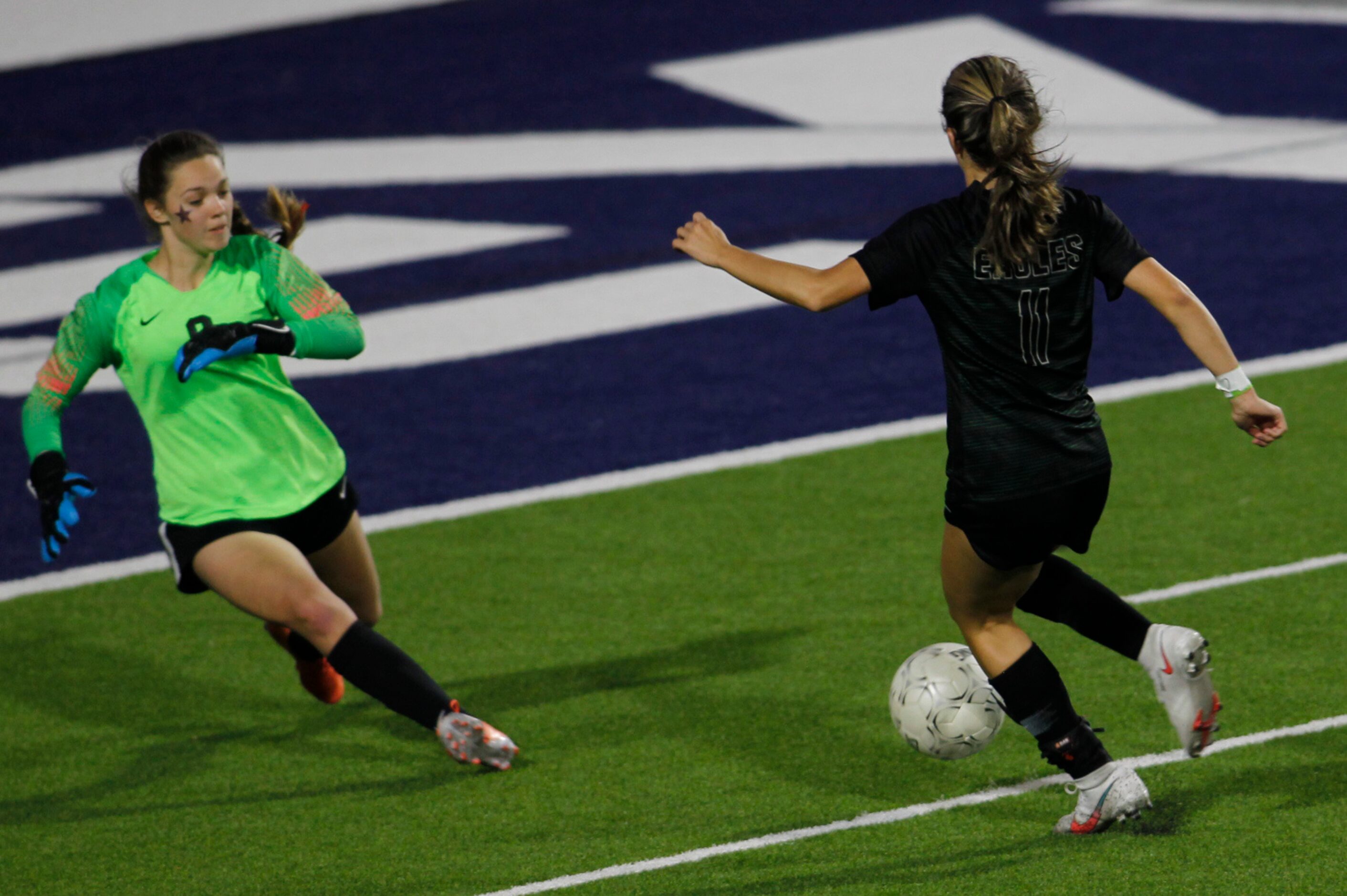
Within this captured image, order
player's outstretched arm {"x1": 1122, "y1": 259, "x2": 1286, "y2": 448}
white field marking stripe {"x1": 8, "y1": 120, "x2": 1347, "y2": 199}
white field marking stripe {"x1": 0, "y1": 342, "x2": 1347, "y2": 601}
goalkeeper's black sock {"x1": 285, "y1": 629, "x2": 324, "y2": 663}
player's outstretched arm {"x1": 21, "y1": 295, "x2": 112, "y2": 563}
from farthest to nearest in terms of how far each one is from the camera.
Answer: white field marking stripe {"x1": 8, "y1": 120, "x2": 1347, "y2": 199}, white field marking stripe {"x1": 0, "y1": 342, "x2": 1347, "y2": 601}, goalkeeper's black sock {"x1": 285, "y1": 629, "x2": 324, "y2": 663}, player's outstretched arm {"x1": 21, "y1": 295, "x2": 112, "y2": 563}, player's outstretched arm {"x1": 1122, "y1": 259, "x2": 1286, "y2": 448}

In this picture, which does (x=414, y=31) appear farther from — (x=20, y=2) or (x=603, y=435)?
(x=603, y=435)

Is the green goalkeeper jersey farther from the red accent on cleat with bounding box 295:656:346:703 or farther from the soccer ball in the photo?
the soccer ball

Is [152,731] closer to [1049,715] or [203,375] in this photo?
[203,375]

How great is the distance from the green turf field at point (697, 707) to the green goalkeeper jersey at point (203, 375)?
3.28 feet

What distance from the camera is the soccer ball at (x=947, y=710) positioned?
5336mm

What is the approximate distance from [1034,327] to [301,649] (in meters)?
3.12

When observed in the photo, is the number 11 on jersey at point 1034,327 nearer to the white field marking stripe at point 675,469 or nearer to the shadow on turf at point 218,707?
the shadow on turf at point 218,707

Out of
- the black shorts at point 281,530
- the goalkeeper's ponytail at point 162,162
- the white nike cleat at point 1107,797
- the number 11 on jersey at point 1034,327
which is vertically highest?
the goalkeeper's ponytail at point 162,162

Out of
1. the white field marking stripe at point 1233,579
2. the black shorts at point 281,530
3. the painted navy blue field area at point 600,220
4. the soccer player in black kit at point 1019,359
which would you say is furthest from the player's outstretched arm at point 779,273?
the painted navy blue field area at point 600,220

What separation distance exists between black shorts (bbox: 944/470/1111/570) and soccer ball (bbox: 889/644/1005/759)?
2.06ft

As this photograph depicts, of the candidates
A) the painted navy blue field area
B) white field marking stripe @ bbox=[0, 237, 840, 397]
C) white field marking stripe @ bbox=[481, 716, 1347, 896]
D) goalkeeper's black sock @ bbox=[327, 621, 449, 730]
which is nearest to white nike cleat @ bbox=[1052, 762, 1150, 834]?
white field marking stripe @ bbox=[481, 716, 1347, 896]

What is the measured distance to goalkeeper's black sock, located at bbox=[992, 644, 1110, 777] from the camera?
491cm

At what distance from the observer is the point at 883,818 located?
539cm

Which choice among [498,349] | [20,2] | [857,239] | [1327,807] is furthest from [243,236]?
[20,2]
